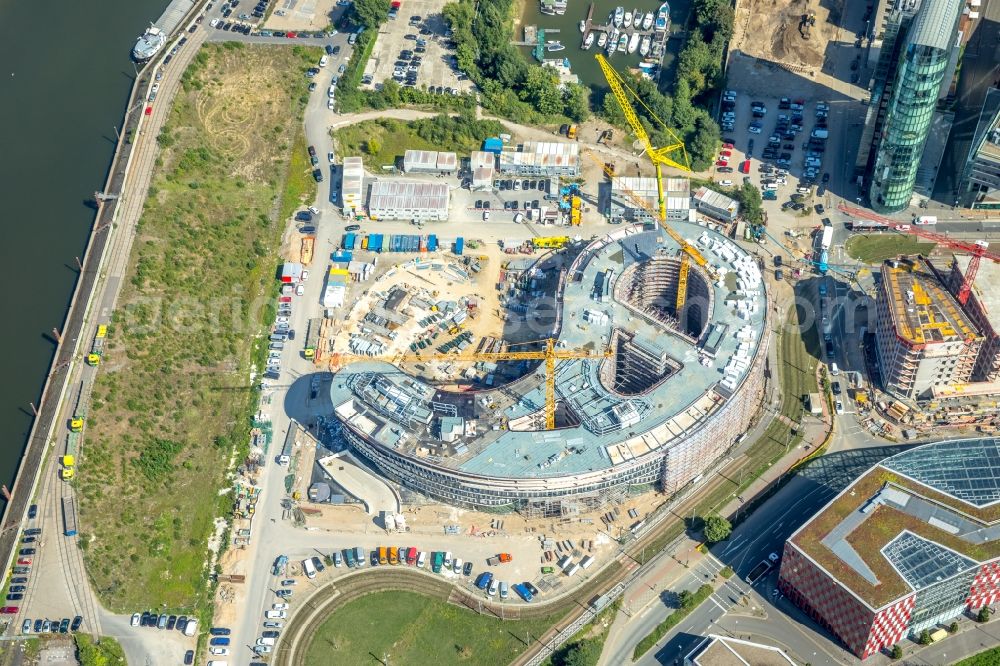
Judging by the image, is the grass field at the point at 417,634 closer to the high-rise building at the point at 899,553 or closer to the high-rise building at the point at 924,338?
the high-rise building at the point at 899,553

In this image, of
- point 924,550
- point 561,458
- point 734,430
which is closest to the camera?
point 924,550

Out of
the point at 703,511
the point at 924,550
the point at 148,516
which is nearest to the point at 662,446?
the point at 703,511

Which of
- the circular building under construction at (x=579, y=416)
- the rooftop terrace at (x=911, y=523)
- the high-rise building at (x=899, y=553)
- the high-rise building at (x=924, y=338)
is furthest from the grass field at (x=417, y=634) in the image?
the high-rise building at (x=924, y=338)

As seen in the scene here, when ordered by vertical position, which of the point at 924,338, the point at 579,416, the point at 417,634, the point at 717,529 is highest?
the point at 924,338

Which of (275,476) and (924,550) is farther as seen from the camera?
(275,476)

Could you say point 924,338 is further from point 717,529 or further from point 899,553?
point 717,529

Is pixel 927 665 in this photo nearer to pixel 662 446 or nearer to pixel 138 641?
pixel 662 446

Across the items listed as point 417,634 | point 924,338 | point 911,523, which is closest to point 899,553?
point 911,523
